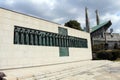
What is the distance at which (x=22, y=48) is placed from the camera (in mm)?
12203

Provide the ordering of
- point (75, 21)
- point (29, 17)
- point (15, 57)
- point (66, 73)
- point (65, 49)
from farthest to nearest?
point (75, 21), point (65, 49), point (29, 17), point (15, 57), point (66, 73)

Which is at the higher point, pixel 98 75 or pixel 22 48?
pixel 22 48

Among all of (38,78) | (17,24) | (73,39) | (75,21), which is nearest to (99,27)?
(75,21)

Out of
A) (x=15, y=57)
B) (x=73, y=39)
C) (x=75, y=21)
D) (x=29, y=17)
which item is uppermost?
(x=75, y=21)

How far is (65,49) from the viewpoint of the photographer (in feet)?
58.0

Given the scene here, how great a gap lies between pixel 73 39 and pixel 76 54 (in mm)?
1874

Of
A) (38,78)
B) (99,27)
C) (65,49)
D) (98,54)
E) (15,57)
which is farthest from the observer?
(99,27)

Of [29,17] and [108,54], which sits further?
[108,54]

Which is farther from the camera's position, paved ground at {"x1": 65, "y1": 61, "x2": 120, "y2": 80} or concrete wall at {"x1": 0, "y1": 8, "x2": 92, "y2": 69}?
concrete wall at {"x1": 0, "y1": 8, "x2": 92, "y2": 69}

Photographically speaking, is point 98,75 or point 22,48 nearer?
point 98,75

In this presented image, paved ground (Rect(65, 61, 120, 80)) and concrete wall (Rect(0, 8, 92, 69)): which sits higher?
concrete wall (Rect(0, 8, 92, 69))

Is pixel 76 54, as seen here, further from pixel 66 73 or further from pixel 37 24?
pixel 66 73

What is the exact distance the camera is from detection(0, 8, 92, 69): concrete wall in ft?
35.9

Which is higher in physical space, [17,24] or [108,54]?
[17,24]
